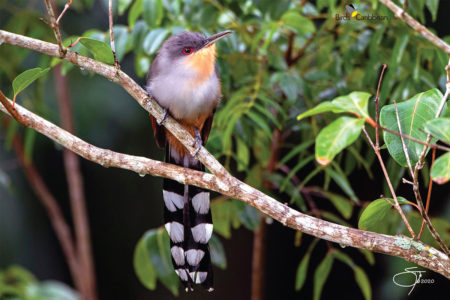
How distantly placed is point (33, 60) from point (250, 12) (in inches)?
66.2

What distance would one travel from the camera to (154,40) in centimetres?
190

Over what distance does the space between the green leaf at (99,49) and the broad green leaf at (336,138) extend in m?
0.66

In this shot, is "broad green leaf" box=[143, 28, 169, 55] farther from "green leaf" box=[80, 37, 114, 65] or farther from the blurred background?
"green leaf" box=[80, 37, 114, 65]

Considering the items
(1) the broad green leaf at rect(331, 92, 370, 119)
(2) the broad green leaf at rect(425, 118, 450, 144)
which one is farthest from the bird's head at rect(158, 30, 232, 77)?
(2) the broad green leaf at rect(425, 118, 450, 144)

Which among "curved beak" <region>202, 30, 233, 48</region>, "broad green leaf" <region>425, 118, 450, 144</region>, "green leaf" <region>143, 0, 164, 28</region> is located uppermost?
"green leaf" <region>143, 0, 164, 28</region>

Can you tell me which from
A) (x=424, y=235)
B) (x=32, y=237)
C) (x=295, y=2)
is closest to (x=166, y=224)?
(x=424, y=235)

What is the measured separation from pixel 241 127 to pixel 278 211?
1.59 ft

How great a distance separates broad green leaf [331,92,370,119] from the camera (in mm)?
994

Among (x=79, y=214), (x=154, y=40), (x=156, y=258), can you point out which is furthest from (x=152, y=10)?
(x=79, y=214)

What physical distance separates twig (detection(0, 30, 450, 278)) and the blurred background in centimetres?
21

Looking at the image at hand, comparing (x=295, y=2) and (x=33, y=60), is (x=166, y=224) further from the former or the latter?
(x=33, y=60)

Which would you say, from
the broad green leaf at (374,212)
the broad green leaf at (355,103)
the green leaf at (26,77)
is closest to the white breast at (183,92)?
the green leaf at (26,77)

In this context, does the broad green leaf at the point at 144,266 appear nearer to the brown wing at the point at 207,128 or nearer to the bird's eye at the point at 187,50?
the brown wing at the point at 207,128

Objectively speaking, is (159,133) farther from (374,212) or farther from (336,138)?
(336,138)
